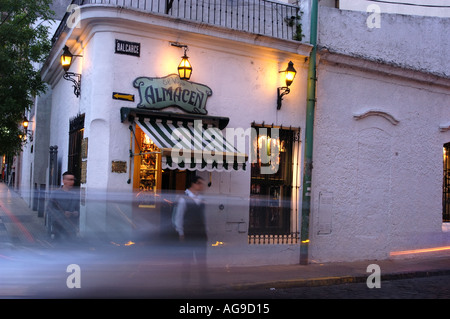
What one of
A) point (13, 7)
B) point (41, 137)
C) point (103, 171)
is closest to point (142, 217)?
point (103, 171)

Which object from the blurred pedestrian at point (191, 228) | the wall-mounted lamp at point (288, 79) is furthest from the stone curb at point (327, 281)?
the wall-mounted lamp at point (288, 79)

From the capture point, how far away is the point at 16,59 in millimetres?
13602

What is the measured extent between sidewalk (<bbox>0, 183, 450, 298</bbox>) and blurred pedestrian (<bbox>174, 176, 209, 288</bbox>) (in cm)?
55

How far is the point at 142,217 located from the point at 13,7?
8.37 metres

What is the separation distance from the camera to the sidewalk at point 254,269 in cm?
794

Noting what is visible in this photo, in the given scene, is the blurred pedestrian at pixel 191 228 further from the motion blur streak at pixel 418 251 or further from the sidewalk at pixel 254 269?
the motion blur streak at pixel 418 251

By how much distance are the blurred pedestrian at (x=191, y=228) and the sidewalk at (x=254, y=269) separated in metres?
0.55

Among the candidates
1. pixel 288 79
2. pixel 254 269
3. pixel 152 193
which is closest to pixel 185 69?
pixel 288 79

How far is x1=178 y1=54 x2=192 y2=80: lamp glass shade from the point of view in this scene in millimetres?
9609

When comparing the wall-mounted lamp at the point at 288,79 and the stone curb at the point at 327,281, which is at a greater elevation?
the wall-mounted lamp at the point at 288,79

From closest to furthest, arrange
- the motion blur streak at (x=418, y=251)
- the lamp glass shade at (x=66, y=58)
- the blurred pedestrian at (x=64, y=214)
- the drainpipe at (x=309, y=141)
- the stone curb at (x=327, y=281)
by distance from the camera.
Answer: the blurred pedestrian at (x=64, y=214), the stone curb at (x=327, y=281), the lamp glass shade at (x=66, y=58), the drainpipe at (x=309, y=141), the motion blur streak at (x=418, y=251)

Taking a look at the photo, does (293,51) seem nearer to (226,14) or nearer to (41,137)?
(226,14)

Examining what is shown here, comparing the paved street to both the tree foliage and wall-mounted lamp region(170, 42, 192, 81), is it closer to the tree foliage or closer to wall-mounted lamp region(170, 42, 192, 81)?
wall-mounted lamp region(170, 42, 192, 81)

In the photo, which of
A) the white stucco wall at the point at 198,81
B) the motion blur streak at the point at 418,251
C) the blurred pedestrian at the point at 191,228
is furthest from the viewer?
the motion blur streak at the point at 418,251
